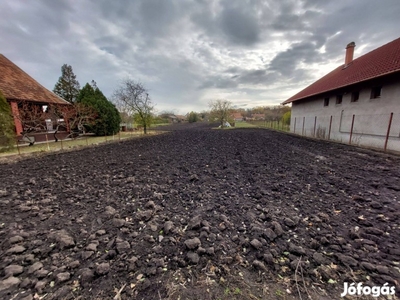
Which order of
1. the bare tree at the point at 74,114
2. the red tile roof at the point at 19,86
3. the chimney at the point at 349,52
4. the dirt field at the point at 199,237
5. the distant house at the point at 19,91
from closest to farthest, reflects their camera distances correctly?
the dirt field at the point at 199,237
the distant house at the point at 19,91
the red tile roof at the point at 19,86
the bare tree at the point at 74,114
the chimney at the point at 349,52

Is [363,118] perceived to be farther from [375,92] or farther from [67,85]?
[67,85]

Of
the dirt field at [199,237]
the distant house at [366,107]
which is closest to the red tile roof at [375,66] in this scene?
the distant house at [366,107]

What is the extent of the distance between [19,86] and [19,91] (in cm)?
101

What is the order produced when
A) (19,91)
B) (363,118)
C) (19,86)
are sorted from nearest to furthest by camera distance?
(363,118) < (19,91) < (19,86)

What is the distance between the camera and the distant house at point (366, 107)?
8.23 m

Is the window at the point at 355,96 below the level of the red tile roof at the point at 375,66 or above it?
below

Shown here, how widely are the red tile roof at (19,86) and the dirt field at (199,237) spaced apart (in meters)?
10.9

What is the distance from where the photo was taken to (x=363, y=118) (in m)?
9.76

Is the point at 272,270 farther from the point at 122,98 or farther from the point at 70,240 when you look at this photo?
the point at 122,98

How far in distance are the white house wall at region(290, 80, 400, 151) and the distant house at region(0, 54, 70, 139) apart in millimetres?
19512

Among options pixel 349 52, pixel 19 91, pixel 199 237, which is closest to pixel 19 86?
pixel 19 91

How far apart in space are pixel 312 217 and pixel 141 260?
8.37 feet

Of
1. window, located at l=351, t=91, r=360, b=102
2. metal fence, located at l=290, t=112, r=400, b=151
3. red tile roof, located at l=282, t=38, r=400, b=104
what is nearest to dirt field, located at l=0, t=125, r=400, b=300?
metal fence, located at l=290, t=112, r=400, b=151

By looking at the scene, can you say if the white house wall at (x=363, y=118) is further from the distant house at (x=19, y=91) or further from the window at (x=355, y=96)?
the distant house at (x=19, y=91)
